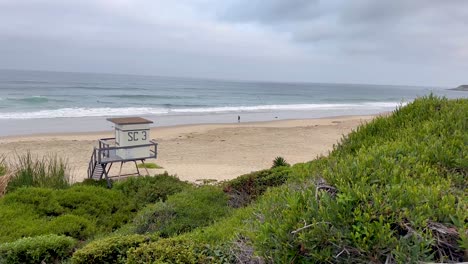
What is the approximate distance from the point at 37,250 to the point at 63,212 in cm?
267

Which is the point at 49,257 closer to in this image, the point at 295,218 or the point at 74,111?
the point at 295,218

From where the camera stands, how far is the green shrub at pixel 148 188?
743 centimetres

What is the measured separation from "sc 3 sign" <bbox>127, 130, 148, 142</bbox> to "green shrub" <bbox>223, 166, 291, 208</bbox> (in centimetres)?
414

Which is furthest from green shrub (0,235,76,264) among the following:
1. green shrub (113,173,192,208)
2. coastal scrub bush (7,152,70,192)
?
coastal scrub bush (7,152,70,192)

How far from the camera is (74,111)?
3419 cm

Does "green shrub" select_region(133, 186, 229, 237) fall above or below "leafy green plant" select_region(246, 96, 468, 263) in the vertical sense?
below

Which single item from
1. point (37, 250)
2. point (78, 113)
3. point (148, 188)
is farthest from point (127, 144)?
point (78, 113)

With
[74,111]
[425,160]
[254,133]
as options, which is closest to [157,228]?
[425,160]

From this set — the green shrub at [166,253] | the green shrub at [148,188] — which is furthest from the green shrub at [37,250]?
the green shrub at [148,188]

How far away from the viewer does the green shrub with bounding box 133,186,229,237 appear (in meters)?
4.64

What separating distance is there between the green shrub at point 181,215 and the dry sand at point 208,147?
237 inches

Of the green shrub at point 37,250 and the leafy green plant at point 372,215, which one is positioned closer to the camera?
the leafy green plant at point 372,215

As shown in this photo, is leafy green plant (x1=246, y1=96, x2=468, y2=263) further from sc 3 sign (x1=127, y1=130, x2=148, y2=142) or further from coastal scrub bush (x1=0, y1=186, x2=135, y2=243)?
sc 3 sign (x1=127, y1=130, x2=148, y2=142)

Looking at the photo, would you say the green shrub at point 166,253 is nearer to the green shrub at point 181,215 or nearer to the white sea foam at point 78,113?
the green shrub at point 181,215
